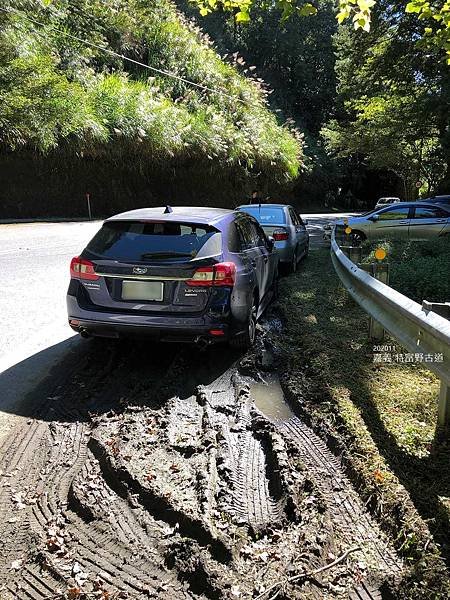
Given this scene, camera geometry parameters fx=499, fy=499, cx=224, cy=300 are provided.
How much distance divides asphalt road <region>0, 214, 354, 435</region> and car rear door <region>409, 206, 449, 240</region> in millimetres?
10097

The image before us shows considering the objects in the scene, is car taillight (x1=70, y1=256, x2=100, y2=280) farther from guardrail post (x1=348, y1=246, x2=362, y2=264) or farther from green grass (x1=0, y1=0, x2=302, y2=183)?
green grass (x1=0, y1=0, x2=302, y2=183)

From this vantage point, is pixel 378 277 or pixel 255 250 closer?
pixel 378 277

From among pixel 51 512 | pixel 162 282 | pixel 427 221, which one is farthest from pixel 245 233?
pixel 427 221

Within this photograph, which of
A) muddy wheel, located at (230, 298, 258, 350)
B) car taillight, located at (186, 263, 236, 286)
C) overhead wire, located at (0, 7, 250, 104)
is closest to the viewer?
car taillight, located at (186, 263, 236, 286)

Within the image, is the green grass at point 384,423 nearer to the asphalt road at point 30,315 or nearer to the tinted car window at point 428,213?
the asphalt road at point 30,315

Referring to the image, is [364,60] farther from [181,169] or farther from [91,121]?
[91,121]

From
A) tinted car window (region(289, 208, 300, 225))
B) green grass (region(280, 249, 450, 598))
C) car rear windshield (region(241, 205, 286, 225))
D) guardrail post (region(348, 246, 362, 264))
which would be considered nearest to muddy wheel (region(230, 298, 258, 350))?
green grass (region(280, 249, 450, 598))

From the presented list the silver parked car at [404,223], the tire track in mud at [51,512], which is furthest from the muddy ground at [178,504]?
the silver parked car at [404,223]

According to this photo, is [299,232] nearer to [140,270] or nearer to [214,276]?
[214,276]

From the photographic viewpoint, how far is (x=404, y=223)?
15898 millimetres

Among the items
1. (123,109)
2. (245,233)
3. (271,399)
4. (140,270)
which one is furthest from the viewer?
(123,109)

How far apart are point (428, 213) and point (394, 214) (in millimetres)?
1048

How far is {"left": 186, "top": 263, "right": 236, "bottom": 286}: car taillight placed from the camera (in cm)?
475

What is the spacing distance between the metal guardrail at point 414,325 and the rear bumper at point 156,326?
1.47m
